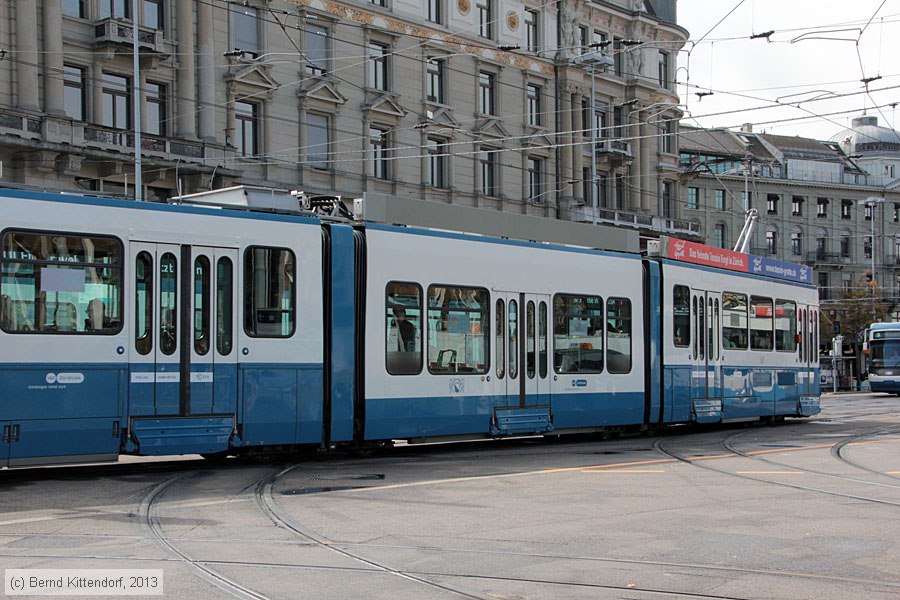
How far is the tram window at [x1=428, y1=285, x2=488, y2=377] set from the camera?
587 inches

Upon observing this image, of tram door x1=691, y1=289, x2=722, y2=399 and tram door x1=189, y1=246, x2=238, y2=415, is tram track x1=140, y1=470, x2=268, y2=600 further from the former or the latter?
tram door x1=691, y1=289, x2=722, y2=399

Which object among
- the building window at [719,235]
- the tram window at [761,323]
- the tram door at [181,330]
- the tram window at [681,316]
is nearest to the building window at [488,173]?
the tram window at [761,323]

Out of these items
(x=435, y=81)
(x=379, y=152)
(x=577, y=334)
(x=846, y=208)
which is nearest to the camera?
(x=577, y=334)

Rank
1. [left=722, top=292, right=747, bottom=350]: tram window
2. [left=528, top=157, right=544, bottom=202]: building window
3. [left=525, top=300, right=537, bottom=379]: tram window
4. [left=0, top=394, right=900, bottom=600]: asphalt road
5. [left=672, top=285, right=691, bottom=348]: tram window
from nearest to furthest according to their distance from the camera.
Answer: [left=0, top=394, right=900, bottom=600]: asphalt road
[left=525, top=300, right=537, bottom=379]: tram window
[left=672, top=285, right=691, bottom=348]: tram window
[left=722, top=292, right=747, bottom=350]: tram window
[left=528, top=157, right=544, bottom=202]: building window

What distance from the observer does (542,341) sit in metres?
16.5

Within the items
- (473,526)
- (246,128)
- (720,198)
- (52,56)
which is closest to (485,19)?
(246,128)

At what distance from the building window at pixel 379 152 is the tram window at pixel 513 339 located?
25818mm

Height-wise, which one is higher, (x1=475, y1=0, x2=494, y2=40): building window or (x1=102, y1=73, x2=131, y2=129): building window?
(x1=475, y1=0, x2=494, y2=40): building window

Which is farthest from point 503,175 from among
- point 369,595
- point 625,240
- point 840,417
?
point 369,595

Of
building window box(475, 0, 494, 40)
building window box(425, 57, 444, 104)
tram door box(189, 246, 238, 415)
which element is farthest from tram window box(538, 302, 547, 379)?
building window box(475, 0, 494, 40)

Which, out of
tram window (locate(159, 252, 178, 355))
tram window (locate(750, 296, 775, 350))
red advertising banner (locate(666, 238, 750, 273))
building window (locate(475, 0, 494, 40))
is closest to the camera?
tram window (locate(159, 252, 178, 355))

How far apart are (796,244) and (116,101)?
207ft

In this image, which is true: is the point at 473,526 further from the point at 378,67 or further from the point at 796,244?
the point at 796,244

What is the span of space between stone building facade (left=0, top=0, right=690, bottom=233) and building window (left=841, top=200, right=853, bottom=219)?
3652 cm
